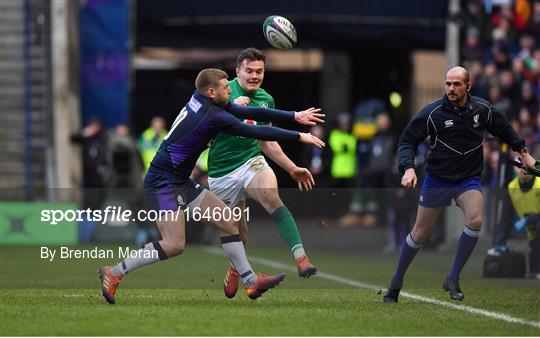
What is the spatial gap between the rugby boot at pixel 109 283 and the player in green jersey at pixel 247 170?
1150 millimetres

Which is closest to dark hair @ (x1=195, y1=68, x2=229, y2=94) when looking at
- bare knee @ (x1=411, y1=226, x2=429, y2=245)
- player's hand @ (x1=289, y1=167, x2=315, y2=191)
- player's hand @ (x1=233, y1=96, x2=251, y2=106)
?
player's hand @ (x1=233, y1=96, x2=251, y2=106)

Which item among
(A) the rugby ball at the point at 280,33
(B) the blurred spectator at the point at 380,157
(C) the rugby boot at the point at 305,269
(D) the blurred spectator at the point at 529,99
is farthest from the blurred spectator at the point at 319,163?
(C) the rugby boot at the point at 305,269

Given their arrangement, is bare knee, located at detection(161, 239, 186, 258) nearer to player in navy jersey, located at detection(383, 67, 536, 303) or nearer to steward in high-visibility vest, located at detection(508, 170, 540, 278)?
player in navy jersey, located at detection(383, 67, 536, 303)

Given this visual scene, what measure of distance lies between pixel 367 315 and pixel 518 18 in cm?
1497

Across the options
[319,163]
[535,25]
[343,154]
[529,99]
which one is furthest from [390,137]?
[529,99]

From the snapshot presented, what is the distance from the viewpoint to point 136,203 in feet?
58.4

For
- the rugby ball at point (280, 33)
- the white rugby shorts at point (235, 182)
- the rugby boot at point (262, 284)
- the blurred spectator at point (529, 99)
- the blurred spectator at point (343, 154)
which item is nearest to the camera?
the rugby boot at point (262, 284)

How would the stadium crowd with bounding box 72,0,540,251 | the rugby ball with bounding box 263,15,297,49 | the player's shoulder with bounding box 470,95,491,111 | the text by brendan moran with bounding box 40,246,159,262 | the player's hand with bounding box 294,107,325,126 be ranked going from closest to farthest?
the player's hand with bounding box 294,107,325,126 < the player's shoulder with bounding box 470,95,491,111 < the rugby ball with bounding box 263,15,297,49 < the text by brendan moran with bounding box 40,246,159,262 < the stadium crowd with bounding box 72,0,540,251

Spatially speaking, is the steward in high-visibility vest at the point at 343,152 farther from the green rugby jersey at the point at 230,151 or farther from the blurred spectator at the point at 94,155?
the green rugby jersey at the point at 230,151

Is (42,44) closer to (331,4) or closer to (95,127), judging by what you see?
(95,127)

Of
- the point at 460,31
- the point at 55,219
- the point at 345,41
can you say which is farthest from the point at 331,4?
the point at 55,219

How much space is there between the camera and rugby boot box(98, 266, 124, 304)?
13.2 meters

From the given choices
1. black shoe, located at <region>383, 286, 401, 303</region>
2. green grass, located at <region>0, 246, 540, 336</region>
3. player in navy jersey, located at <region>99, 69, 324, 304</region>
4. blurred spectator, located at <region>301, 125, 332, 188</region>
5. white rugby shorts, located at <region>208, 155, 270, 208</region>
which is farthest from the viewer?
blurred spectator, located at <region>301, 125, 332, 188</region>

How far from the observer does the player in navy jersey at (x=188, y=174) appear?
43.0 feet
